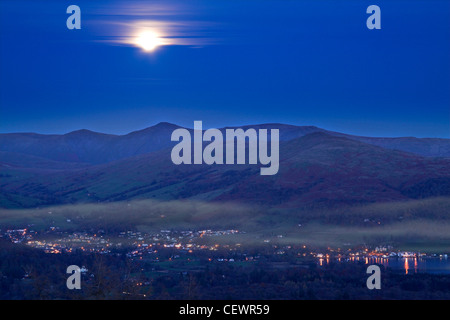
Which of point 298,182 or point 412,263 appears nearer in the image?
point 412,263

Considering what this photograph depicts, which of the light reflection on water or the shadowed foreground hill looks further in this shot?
the shadowed foreground hill

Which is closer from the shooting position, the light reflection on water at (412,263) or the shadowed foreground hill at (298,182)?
the light reflection on water at (412,263)

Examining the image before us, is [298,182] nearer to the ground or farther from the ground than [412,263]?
farther from the ground

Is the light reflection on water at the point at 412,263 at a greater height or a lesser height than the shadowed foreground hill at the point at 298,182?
A: lesser

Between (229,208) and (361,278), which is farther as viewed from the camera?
(229,208)

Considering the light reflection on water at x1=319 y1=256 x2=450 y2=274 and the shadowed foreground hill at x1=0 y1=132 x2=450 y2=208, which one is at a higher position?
the shadowed foreground hill at x1=0 y1=132 x2=450 y2=208
